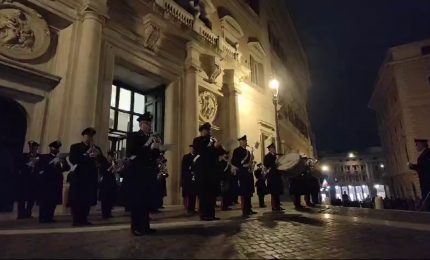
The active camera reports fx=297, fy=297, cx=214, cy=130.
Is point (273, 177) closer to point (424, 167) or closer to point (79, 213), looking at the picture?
point (424, 167)

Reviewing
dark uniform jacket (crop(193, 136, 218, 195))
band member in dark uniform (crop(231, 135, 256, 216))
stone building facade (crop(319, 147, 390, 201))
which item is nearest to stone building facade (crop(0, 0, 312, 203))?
band member in dark uniform (crop(231, 135, 256, 216))

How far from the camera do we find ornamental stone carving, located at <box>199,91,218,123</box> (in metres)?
15.0

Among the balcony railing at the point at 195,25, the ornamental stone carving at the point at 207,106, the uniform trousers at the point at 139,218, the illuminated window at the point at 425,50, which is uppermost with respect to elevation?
the illuminated window at the point at 425,50

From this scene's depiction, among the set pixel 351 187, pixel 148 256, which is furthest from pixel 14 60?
pixel 351 187

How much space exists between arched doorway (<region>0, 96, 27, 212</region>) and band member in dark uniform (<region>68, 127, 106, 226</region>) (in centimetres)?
330

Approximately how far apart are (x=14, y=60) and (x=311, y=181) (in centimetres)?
1083

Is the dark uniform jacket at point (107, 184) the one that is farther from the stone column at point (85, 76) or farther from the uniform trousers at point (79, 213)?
the uniform trousers at point (79, 213)

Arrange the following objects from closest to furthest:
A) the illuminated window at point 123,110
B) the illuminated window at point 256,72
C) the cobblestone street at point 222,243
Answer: the cobblestone street at point 222,243, the illuminated window at point 123,110, the illuminated window at point 256,72

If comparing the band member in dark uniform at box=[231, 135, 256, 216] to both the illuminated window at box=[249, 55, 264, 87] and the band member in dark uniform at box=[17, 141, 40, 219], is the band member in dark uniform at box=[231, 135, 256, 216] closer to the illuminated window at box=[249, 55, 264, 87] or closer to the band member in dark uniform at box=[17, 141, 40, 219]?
the band member in dark uniform at box=[17, 141, 40, 219]

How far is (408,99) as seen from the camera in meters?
35.7

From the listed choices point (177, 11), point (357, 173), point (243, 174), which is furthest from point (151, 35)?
point (357, 173)

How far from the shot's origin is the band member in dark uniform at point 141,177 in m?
4.54

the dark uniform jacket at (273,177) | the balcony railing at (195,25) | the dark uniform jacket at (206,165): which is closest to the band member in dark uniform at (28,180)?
the dark uniform jacket at (206,165)

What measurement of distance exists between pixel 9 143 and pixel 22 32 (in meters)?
3.21
